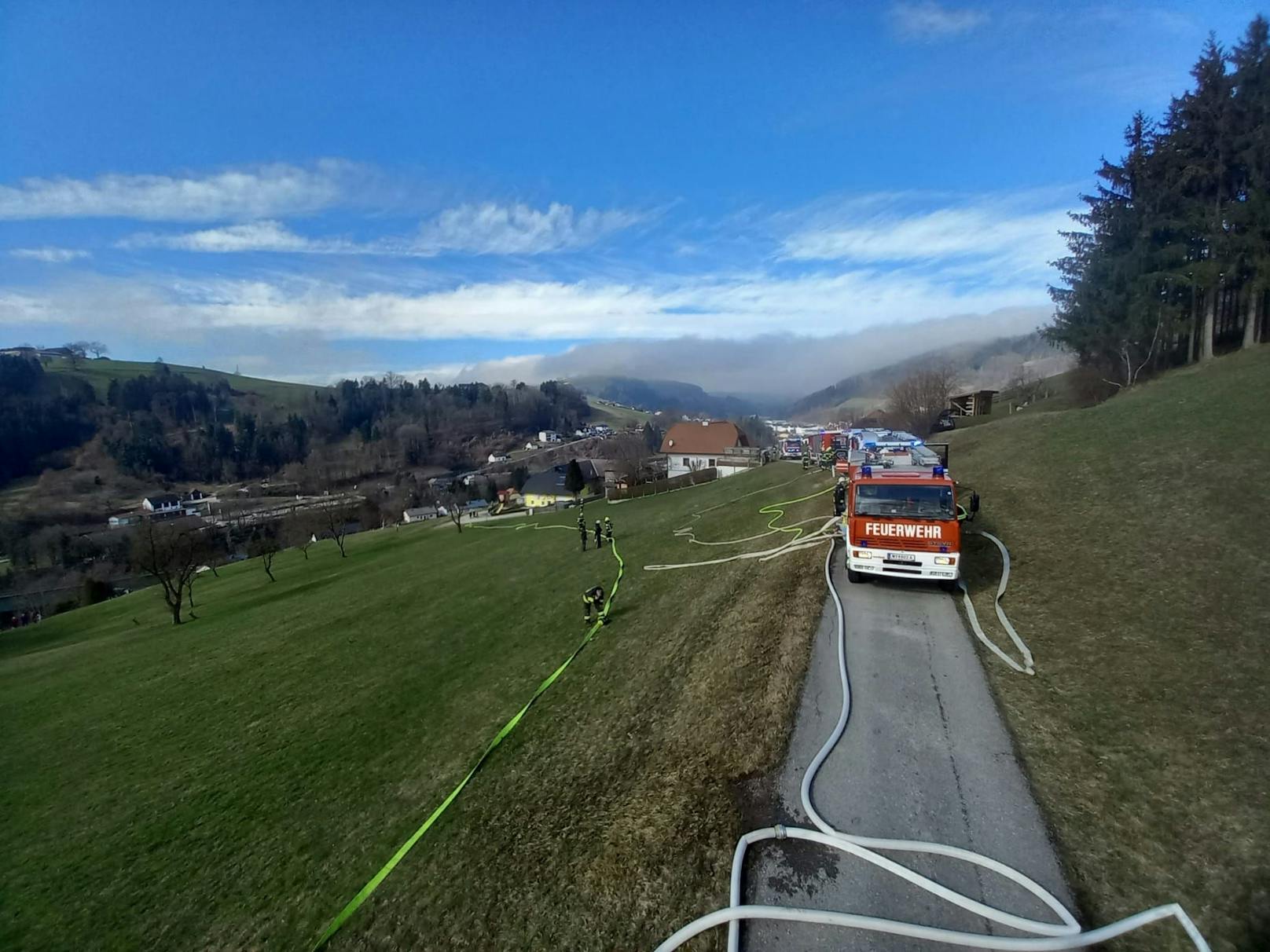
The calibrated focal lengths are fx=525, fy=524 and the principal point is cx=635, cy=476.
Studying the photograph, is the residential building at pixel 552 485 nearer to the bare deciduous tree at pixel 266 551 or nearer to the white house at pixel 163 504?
the bare deciduous tree at pixel 266 551

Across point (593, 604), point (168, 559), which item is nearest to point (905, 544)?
point (593, 604)

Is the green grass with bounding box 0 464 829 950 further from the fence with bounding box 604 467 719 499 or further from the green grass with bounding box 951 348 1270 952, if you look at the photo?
the fence with bounding box 604 467 719 499

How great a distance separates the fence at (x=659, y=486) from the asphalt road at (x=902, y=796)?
42279 mm

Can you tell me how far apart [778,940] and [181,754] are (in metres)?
16.4

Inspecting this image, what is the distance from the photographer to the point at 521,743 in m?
10.4

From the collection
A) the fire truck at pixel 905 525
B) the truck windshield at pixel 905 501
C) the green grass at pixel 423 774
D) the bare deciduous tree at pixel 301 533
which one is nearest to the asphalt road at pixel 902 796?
the green grass at pixel 423 774

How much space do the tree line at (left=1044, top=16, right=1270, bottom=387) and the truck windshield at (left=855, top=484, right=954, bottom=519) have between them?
107 ft

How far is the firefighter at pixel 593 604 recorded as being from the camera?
15.8 metres

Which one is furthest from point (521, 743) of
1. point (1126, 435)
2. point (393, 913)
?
point (1126, 435)

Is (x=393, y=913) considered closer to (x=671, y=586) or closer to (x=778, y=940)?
(x=778, y=940)

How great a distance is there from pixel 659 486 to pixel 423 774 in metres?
43.9

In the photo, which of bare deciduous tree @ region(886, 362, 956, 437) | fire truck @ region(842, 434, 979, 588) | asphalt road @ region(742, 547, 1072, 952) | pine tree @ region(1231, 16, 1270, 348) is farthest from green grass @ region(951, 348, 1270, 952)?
bare deciduous tree @ region(886, 362, 956, 437)

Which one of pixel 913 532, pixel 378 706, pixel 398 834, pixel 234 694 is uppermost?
pixel 913 532

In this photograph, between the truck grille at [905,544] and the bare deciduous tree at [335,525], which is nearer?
the truck grille at [905,544]
